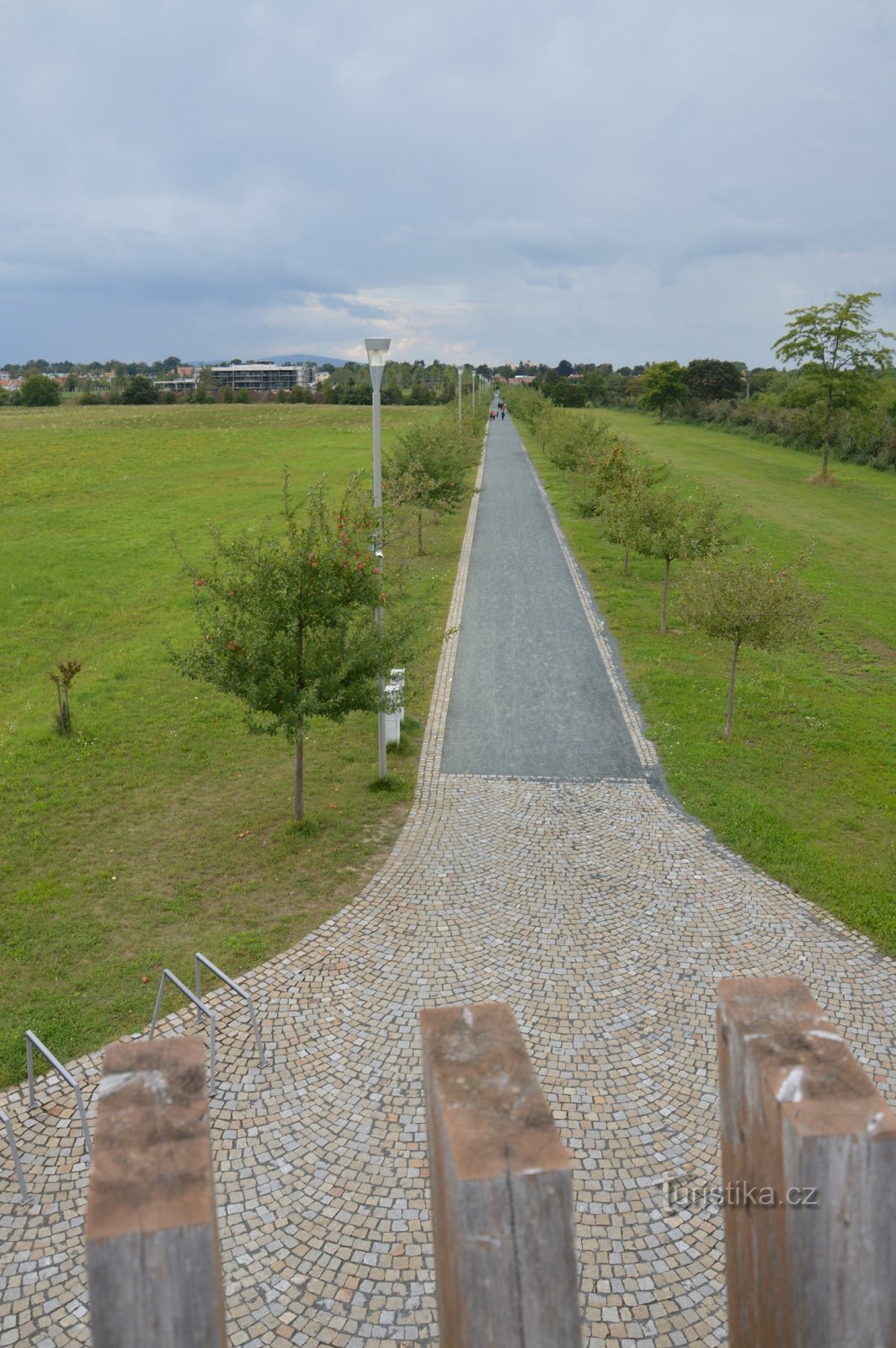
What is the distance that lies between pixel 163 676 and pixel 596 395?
12314 cm

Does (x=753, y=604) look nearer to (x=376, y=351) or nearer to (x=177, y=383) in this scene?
(x=376, y=351)

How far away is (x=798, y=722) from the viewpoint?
17688 mm

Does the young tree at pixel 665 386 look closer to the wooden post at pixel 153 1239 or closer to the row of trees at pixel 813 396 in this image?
the row of trees at pixel 813 396

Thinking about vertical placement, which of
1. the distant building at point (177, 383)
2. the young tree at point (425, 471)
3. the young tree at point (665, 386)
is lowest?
the young tree at point (425, 471)

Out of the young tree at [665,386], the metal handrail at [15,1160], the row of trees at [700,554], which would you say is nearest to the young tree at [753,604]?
the row of trees at [700,554]

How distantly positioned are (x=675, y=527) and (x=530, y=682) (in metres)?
5.85

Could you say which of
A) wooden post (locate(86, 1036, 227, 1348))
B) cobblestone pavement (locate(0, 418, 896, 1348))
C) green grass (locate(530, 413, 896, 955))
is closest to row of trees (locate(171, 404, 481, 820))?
cobblestone pavement (locate(0, 418, 896, 1348))

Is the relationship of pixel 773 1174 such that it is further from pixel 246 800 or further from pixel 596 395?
pixel 596 395

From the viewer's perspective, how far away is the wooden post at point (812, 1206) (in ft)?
4.93

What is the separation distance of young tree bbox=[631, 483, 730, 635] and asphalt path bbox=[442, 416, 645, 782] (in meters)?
2.67

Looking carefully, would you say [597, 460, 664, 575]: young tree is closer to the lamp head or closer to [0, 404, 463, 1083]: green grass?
[0, 404, 463, 1083]: green grass

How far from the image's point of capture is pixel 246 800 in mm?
14266

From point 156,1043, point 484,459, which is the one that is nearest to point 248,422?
point 484,459

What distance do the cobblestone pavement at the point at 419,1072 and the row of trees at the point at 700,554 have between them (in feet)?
12.9
